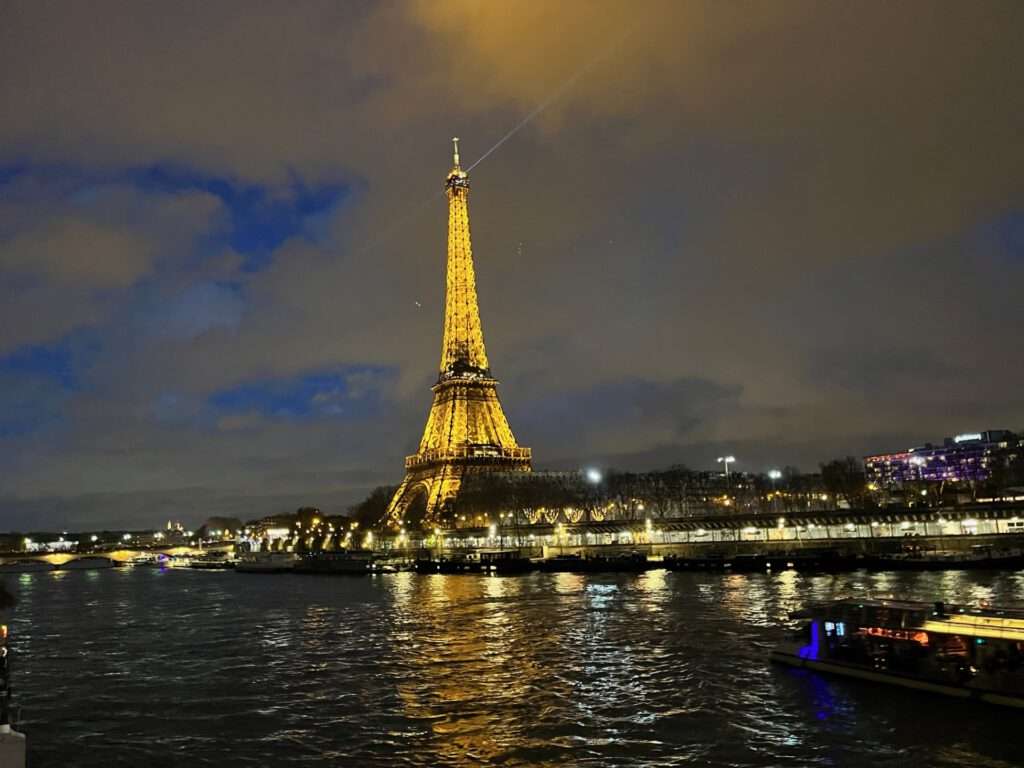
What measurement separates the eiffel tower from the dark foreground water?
218ft

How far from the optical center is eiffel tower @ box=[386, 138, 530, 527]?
365 ft

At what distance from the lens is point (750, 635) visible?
1209 inches

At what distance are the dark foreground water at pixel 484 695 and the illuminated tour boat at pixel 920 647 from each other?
0.55 m

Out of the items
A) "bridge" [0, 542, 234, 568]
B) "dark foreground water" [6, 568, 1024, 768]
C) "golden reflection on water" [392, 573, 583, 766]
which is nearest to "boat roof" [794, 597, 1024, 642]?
"dark foreground water" [6, 568, 1024, 768]

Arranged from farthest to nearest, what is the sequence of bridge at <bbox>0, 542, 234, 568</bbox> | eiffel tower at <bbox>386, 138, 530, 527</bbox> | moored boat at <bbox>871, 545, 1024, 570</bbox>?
bridge at <bbox>0, 542, 234, 568</bbox> < eiffel tower at <bbox>386, 138, 530, 527</bbox> < moored boat at <bbox>871, 545, 1024, 570</bbox>

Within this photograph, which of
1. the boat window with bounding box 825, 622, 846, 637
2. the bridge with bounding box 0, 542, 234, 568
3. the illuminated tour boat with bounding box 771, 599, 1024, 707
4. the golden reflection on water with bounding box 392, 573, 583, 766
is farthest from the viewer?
the bridge with bounding box 0, 542, 234, 568

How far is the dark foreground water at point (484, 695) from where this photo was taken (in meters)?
17.6

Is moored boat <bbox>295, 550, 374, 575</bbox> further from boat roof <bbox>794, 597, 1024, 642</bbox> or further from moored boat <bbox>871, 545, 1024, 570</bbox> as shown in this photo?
boat roof <bbox>794, 597, 1024, 642</bbox>

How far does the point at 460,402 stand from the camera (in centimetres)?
11169

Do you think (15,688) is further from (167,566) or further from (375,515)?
(167,566)

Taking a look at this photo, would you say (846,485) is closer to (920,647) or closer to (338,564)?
(338,564)

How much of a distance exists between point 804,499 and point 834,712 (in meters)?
86.8

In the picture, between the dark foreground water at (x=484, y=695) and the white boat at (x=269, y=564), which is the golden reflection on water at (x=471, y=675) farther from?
the white boat at (x=269, y=564)

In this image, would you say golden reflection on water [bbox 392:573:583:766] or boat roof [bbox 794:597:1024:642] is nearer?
golden reflection on water [bbox 392:573:583:766]
